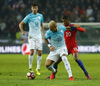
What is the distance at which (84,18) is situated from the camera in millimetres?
22625

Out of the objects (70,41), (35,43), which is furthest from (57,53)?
(35,43)

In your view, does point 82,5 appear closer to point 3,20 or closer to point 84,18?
point 84,18

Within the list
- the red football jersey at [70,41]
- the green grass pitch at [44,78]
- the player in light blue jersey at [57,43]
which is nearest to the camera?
the green grass pitch at [44,78]

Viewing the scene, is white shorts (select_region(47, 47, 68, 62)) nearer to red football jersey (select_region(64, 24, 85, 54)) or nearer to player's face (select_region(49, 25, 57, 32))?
player's face (select_region(49, 25, 57, 32))

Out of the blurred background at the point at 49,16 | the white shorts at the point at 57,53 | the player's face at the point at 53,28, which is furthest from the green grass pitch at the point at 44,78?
the blurred background at the point at 49,16

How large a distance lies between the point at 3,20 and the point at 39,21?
14.1 m

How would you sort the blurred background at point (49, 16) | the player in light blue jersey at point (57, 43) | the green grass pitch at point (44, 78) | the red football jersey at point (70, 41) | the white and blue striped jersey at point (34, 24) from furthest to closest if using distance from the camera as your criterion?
1. the blurred background at point (49, 16)
2. the white and blue striped jersey at point (34, 24)
3. the red football jersey at point (70, 41)
4. the player in light blue jersey at point (57, 43)
5. the green grass pitch at point (44, 78)

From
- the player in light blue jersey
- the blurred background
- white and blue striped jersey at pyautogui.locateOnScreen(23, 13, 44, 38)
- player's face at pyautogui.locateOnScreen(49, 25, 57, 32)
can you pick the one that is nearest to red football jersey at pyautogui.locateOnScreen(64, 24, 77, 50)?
the player in light blue jersey

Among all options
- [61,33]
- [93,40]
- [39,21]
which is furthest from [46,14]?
[61,33]

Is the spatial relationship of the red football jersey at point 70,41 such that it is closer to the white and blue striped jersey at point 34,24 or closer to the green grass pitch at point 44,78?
the green grass pitch at point 44,78

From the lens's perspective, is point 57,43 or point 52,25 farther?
point 57,43

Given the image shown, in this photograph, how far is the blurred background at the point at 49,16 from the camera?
2052 centimetres

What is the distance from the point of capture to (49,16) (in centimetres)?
2334

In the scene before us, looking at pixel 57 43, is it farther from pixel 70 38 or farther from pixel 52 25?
pixel 70 38
